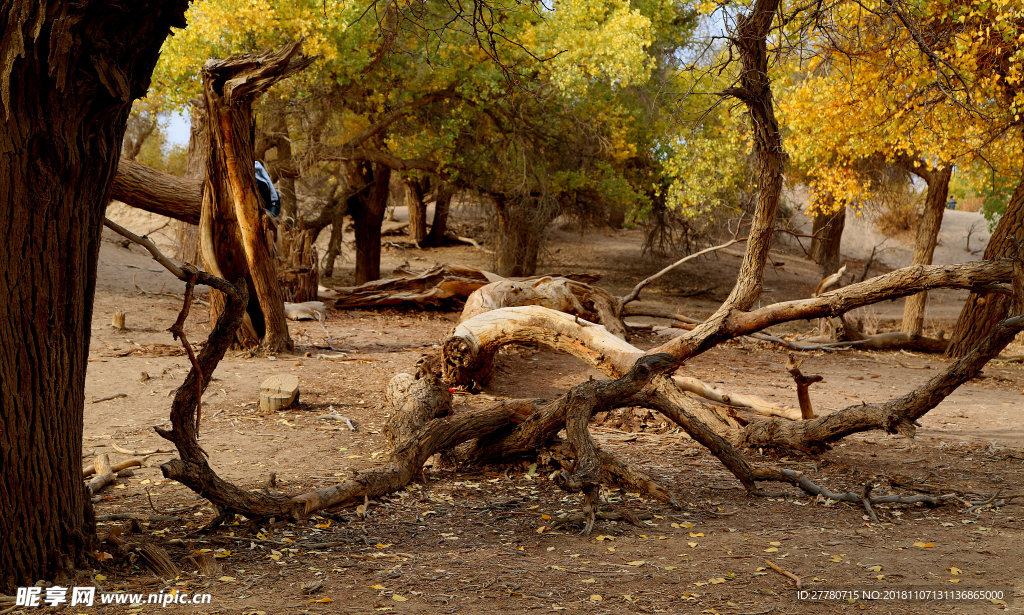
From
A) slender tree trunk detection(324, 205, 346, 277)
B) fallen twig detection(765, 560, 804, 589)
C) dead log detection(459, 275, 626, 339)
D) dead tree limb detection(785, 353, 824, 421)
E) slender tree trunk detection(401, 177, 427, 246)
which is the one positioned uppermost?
slender tree trunk detection(401, 177, 427, 246)

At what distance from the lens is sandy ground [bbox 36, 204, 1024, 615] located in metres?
3.11

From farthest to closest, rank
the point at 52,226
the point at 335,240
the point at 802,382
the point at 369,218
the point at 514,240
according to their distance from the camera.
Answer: the point at 335,240, the point at 369,218, the point at 514,240, the point at 802,382, the point at 52,226

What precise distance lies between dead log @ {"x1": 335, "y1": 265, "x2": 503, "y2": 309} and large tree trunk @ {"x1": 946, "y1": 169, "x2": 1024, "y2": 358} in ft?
21.5

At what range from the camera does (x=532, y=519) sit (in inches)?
164

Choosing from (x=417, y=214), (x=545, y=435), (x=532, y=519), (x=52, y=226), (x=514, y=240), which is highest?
(x=417, y=214)

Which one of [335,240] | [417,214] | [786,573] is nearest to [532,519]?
[786,573]

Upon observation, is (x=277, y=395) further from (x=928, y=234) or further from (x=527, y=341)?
(x=928, y=234)

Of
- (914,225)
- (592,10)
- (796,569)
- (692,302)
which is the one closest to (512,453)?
(796,569)

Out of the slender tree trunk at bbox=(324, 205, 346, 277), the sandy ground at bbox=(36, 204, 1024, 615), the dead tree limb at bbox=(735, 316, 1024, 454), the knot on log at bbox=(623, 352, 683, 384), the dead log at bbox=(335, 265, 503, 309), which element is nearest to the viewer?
the sandy ground at bbox=(36, 204, 1024, 615)

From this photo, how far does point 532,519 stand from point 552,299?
6.12 meters

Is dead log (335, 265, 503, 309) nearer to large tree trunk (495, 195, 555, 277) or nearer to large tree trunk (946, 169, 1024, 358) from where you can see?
large tree trunk (495, 195, 555, 277)

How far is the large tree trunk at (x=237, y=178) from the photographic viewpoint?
731 cm

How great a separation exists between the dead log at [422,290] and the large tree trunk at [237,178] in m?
3.95

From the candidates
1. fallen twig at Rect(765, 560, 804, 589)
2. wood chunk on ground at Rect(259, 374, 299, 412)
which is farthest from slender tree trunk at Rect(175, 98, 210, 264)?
fallen twig at Rect(765, 560, 804, 589)
